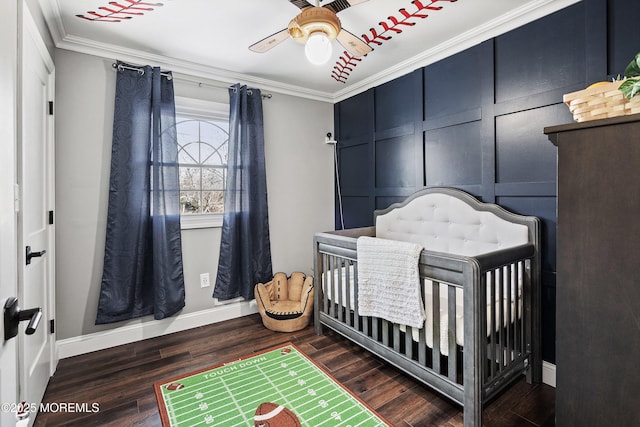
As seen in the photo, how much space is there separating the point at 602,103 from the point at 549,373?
1680mm

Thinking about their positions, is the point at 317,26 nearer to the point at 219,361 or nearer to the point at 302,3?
the point at 302,3

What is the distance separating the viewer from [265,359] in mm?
2254

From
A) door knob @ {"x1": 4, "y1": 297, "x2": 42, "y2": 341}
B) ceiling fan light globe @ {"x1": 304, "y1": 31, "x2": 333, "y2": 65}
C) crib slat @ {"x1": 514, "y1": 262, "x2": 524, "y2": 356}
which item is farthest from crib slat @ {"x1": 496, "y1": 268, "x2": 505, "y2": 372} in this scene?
door knob @ {"x1": 4, "y1": 297, "x2": 42, "y2": 341}

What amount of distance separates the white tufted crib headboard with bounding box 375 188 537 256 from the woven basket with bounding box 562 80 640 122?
986 mm

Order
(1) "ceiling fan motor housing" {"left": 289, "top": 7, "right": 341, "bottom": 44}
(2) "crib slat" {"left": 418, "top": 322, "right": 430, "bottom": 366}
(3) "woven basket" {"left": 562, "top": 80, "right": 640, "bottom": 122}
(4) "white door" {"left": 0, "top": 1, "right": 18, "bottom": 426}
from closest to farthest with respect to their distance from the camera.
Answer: (4) "white door" {"left": 0, "top": 1, "right": 18, "bottom": 426}
(3) "woven basket" {"left": 562, "top": 80, "right": 640, "bottom": 122}
(1) "ceiling fan motor housing" {"left": 289, "top": 7, "right": 341, "bottom": 44}
(2) "crib slat" {"left": 418, "top": 322, "right": 430, "bottom": 366}

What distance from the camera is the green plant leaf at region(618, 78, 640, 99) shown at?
3.07ft

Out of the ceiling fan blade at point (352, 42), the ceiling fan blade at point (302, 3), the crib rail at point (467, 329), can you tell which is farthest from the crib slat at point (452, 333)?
the ceiling fan blade at point (302, 3)

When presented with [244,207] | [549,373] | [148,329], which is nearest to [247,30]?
[244,207]

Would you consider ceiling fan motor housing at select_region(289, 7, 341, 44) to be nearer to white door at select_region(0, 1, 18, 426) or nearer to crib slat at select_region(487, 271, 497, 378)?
white door at select_region(0, 1, 18, 426)

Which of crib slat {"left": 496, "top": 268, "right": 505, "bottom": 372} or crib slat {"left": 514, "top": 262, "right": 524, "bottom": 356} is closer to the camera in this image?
crib slat {"left": 496, "top": 268, "right": 505, "bottom": 372}

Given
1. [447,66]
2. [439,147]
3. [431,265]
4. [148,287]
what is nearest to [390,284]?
[431,265]

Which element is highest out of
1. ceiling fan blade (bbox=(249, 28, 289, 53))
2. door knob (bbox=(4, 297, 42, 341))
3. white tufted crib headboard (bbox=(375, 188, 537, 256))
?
ceiling fan blade (bbox=(249, 28, 289, 53))

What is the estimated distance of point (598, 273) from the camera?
0.93 m

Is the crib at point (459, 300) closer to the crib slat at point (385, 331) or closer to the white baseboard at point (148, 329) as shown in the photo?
the crib slat at point (385, 331)
